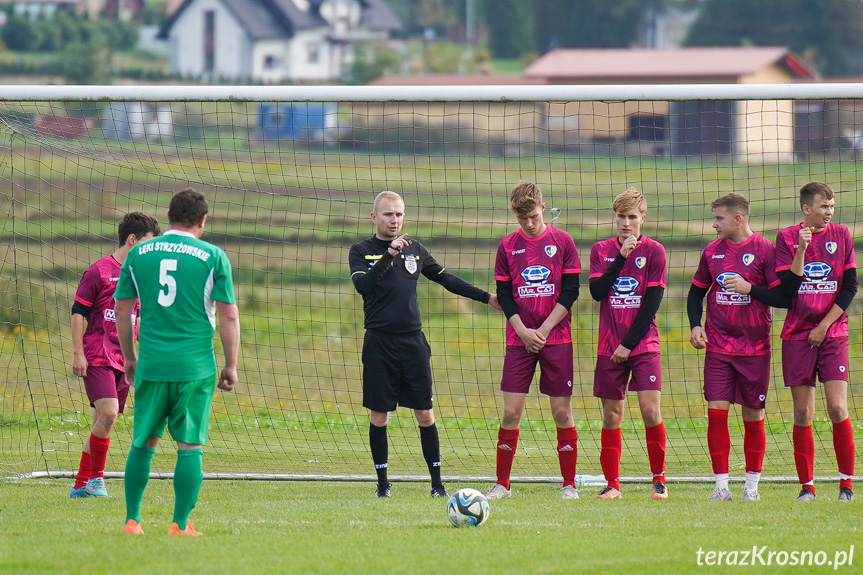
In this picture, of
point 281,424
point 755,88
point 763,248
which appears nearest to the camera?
point 763,248

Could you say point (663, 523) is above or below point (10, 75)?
below

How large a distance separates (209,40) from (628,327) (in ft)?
234

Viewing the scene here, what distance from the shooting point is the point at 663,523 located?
20.3ft

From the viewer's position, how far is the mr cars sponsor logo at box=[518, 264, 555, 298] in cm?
740

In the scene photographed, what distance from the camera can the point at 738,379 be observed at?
716 cm

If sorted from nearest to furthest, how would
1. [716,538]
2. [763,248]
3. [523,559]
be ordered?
1. [523,559]
2. [716,538]
3. [763,248]

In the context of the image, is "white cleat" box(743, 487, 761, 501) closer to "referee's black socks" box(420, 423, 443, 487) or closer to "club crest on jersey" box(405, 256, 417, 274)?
"referee's black socks" box(420, 423, 443, 487)

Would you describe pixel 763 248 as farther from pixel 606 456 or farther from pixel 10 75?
pixel 10 75

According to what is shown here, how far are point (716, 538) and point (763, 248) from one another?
2390 millimetres

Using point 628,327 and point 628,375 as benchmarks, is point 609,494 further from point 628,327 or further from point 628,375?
point 628,327

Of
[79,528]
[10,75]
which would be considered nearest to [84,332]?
[79,528]

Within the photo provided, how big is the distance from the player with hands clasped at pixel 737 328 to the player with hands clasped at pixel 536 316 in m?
0.92

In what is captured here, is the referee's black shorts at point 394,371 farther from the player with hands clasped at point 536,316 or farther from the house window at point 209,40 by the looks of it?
the house window at point 209,40

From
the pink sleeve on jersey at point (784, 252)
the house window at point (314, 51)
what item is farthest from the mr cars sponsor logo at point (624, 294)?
the house window at point (314, 51)
